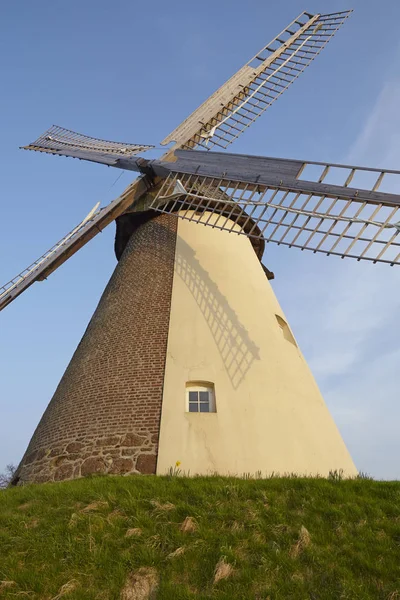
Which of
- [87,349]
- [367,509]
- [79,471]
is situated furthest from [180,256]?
[367,509]

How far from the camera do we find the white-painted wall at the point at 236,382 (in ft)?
25.4

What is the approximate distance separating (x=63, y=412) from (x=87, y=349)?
1.42 meters

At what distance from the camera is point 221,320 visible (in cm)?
954

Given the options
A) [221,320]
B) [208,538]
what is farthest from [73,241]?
[208,538]

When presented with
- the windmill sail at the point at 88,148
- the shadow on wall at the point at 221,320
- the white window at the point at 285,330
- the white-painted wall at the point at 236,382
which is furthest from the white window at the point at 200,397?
the windmill sail at the point at 88,148

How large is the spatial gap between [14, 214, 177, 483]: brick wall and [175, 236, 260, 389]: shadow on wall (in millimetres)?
391

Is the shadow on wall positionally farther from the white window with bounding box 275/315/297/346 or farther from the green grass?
the green grass

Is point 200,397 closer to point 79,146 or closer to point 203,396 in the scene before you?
point 203,396

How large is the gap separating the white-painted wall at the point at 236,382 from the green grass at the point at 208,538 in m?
0.93

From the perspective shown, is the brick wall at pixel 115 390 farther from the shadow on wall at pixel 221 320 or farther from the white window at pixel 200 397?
the white window at pixel 200 397

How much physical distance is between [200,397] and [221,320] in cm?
169

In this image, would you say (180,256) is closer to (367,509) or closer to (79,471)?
(79,471)

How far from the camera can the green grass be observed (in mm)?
4668

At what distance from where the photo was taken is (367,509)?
19.4 feet
